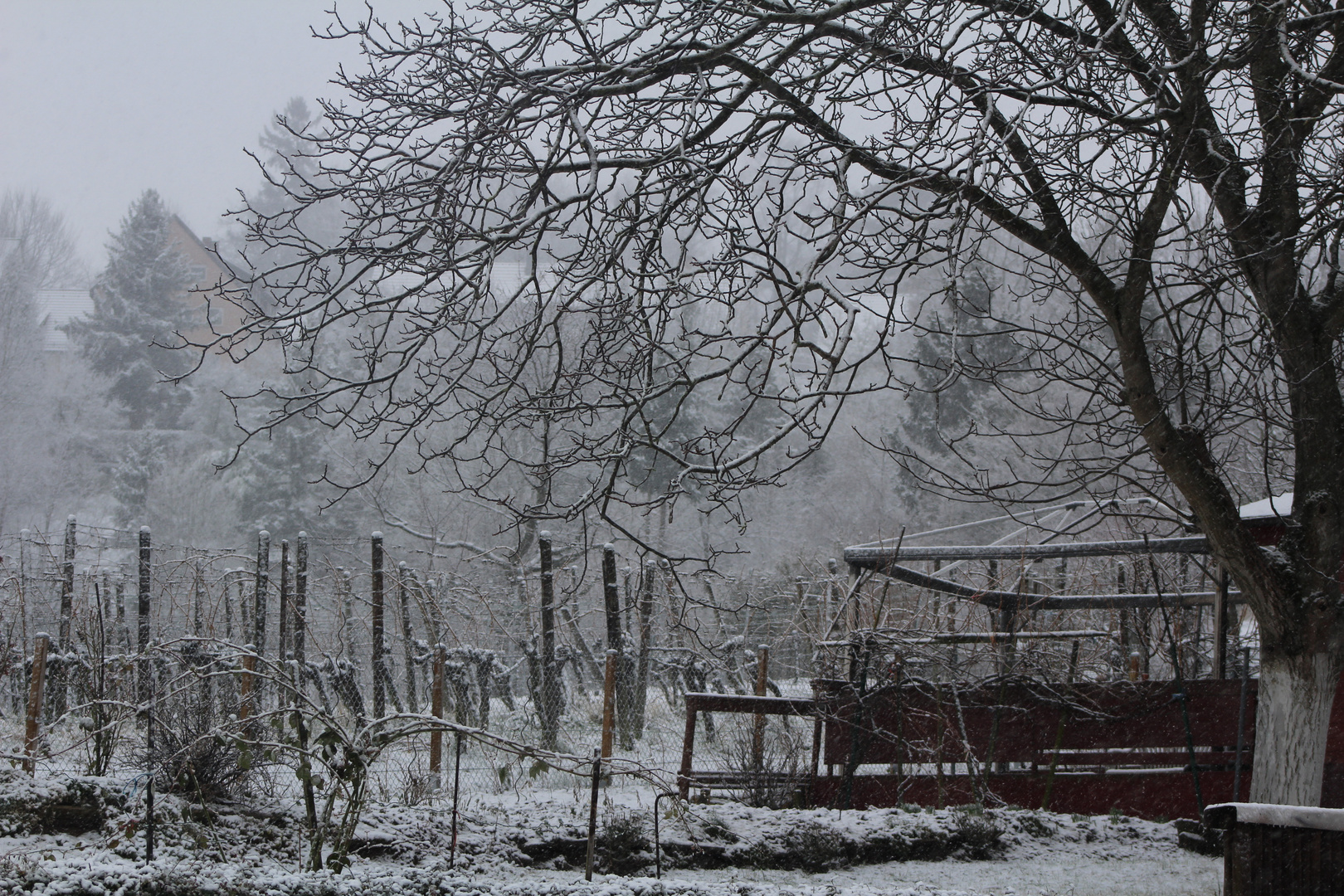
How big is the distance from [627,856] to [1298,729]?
3.52 metres

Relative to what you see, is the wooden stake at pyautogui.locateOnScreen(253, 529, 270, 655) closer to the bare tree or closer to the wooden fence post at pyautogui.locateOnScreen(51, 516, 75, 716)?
the wooden fence post at pyautogui.locateOnScreen(51, 516, 75, 716)

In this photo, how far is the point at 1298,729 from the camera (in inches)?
198

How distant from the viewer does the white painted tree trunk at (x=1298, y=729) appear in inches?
196

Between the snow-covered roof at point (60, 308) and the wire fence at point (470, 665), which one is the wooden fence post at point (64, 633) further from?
the snow-covered roof at point (60, 308)

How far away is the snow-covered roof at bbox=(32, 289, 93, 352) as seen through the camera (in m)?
32.8

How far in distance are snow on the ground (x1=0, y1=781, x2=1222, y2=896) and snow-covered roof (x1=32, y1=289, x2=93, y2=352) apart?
105 feet

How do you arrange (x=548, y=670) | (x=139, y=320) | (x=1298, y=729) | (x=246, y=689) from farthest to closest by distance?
(x=139, y=320) → (x=548, y=670) → (x=246, y=689) → (x=1298, y=729)

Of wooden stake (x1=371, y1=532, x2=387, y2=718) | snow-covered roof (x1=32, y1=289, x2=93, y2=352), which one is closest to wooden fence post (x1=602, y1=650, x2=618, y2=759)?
wooden stake (x1=371, y1=532, x2=387, y2=718)

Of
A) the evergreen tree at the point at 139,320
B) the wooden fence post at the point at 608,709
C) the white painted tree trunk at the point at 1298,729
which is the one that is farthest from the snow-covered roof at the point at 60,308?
the white painted tree trunk at the point at 1298,729

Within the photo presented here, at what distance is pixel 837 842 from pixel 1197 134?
4.29 m

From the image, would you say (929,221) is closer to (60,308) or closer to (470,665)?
(470,665)

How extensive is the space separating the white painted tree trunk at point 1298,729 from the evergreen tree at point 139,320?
29385 millimetres

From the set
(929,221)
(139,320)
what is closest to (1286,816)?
(929,221)

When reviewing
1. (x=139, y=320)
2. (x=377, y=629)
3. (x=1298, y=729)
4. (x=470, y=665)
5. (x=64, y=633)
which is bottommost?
(x=470, y=665)
